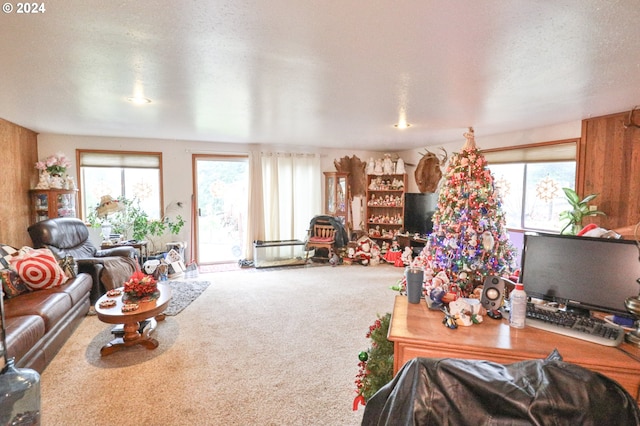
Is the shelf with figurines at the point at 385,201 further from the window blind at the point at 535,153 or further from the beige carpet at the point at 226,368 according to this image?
the beige carpet at the point at 226,368

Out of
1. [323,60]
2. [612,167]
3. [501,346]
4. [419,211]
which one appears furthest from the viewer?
[419,211]

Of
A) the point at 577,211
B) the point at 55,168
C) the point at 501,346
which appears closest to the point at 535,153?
the point at 577,211

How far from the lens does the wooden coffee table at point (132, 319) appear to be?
2.41 m

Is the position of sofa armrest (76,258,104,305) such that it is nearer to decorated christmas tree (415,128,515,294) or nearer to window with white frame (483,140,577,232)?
decorated christmas tree (415,128,515,294)

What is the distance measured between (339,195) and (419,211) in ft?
5.15

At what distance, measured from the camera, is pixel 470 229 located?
2.27 metres

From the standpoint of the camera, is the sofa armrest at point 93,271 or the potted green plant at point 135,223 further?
the potted green plant at point 135,223

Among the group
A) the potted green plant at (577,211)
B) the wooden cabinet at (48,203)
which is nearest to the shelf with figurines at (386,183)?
the potted green plant at (577,211)

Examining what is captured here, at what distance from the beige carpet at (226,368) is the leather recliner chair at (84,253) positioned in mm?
431

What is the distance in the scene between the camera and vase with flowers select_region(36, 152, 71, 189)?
A: 4.26 meters

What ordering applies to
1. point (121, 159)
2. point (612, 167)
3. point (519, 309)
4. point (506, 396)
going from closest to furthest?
point (506, 396), point (519, 309), point (612, 167), point (121, 159)

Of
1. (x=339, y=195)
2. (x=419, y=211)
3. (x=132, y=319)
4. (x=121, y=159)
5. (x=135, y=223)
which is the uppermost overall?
(x=121, y=159)

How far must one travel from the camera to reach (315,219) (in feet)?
19.1

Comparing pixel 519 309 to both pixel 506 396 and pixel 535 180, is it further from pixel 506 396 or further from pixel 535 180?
pixel 535 180
